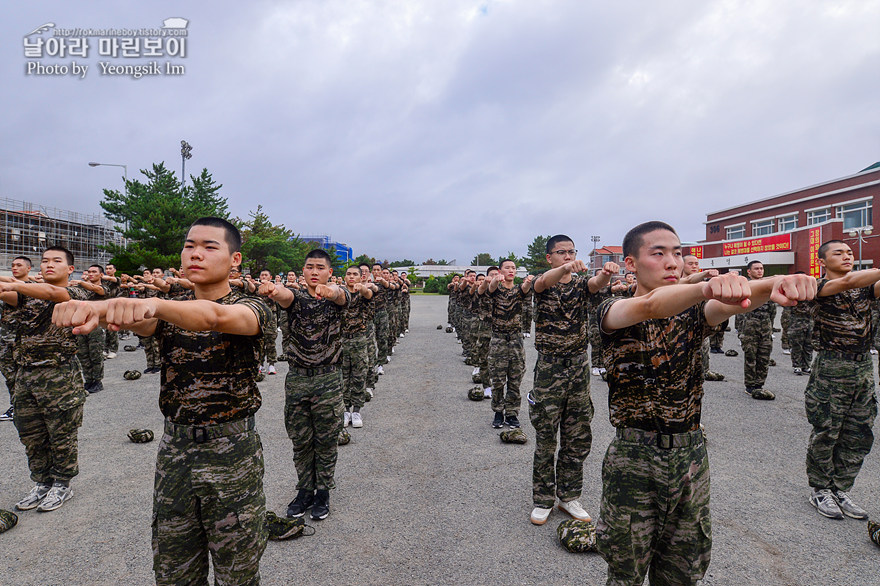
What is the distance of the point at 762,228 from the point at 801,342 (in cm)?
3875

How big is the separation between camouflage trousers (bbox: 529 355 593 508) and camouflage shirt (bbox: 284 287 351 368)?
91.0 inches

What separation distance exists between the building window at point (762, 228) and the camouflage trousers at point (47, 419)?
50.6 meters

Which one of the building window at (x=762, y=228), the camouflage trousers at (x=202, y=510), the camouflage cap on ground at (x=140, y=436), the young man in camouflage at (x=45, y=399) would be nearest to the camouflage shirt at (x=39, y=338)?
the young man in camouflage at (x=45, y=399)

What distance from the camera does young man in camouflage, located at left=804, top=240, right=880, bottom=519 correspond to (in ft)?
14.6

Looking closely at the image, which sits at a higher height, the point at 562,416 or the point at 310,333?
the point at 310,333

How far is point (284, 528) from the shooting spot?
4.10m

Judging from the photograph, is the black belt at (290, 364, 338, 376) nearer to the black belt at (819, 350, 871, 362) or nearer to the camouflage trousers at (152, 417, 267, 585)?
the camouflage trousers at (152, 417, 267, 585)

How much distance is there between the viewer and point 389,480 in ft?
17.7

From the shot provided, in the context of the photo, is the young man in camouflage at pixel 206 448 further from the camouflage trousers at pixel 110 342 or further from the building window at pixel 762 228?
the building window at pixel 762 228

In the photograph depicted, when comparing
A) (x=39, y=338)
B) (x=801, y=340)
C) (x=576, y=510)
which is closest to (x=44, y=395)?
(x=39, y=338)

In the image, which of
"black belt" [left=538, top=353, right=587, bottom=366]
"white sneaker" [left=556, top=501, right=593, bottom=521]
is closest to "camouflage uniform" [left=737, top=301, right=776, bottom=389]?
"black belt" [left=538, top=353, right=587, bottom=366]

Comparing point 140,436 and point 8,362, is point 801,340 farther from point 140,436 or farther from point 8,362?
point 8,362

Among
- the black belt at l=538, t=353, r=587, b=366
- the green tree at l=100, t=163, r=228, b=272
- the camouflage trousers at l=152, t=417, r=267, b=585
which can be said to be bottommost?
the camouflage trousers at l=152, t=417, r=267, b=585

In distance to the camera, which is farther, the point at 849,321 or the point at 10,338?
the point at 10,338
